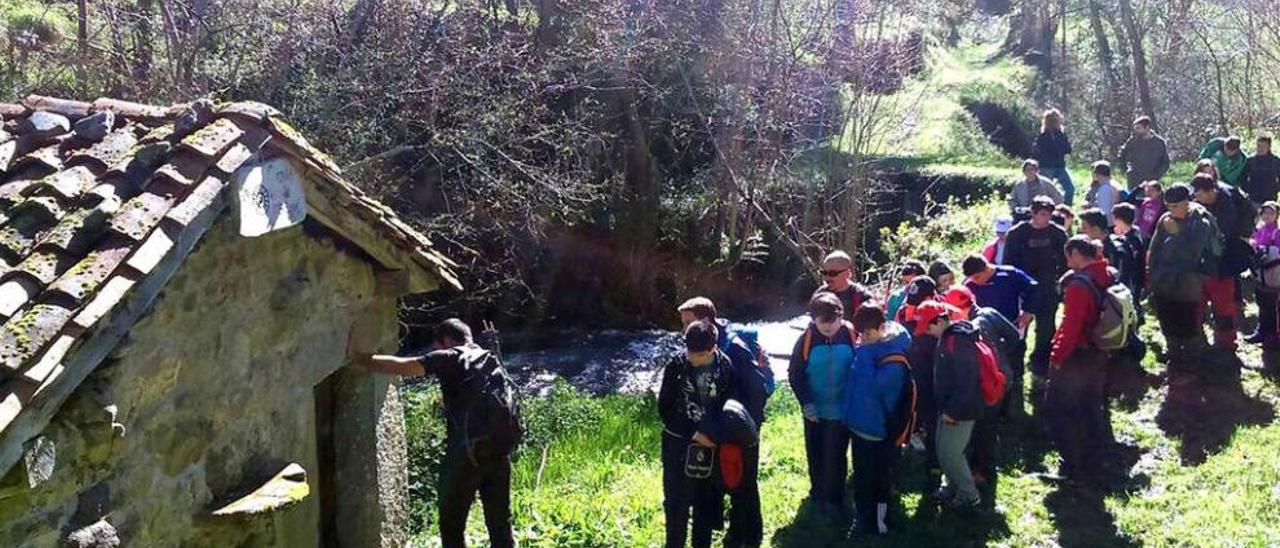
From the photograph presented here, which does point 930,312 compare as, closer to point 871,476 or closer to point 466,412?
point 871,476

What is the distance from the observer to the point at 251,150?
4.94 metres

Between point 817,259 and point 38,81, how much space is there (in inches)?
434

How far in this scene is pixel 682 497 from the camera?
260 inches

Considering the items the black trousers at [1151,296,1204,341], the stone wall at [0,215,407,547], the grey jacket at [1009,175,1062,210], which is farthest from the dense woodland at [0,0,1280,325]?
the black trousers at [1151,296,1204,341]

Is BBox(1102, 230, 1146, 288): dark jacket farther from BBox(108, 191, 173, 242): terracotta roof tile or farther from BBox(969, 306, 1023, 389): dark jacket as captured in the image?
BBox(108, 191, 173, 242): terracotta roof tile

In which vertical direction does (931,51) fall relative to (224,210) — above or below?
above

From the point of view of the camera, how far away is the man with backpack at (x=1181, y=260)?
8.47 metres

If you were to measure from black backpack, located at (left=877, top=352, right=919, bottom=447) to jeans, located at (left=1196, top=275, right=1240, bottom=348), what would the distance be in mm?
3553

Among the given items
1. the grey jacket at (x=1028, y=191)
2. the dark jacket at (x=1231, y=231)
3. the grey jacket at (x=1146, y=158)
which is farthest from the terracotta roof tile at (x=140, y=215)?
the grey jacket at (x=1146, y=158)

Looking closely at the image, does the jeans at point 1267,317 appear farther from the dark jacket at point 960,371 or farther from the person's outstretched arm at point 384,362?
the person's outstretched arm at point 384,362

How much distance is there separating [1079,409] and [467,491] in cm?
403

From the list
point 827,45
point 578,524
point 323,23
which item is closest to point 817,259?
point 827,45

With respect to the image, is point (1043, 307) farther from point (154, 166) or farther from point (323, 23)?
point (323, 23)

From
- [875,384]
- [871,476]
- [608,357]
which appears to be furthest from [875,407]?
[608,357]
